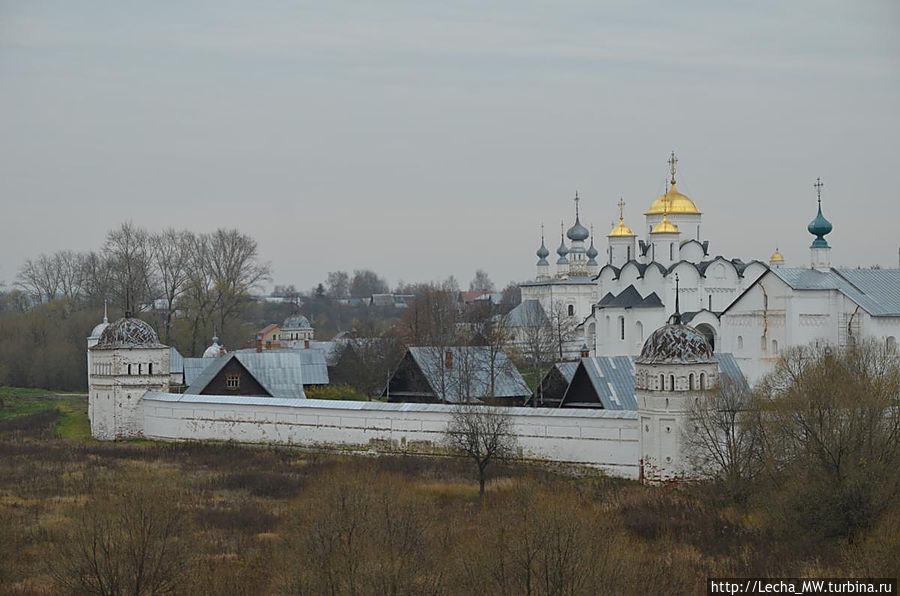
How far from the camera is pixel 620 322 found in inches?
1574

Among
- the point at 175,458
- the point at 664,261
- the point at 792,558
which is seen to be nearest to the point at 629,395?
the point at 175,458

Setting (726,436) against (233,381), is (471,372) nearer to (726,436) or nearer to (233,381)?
(233,381)

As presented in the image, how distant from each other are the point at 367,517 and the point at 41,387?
35335mm

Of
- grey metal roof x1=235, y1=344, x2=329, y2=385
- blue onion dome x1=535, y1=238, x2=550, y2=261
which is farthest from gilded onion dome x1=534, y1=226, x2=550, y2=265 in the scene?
grey metal roof x1=235, y1=344, x2=329, y2=385

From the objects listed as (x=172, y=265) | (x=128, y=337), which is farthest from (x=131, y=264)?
(x=128, y=337)

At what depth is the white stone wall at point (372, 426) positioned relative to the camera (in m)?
23.0

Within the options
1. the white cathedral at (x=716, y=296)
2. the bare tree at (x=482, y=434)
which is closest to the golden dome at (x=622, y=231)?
the white cathedral at (x=716, y=296)

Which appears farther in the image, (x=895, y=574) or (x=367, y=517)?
(x=367, y=517)

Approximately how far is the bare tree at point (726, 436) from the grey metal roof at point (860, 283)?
926cm

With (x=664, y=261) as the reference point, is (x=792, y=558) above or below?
below

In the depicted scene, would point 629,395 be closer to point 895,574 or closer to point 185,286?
point 895,574

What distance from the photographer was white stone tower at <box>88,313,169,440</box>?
98.5 ft

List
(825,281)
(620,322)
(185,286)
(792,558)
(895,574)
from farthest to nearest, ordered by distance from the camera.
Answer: (185,286) → (620,322) → (825,281) → (792,558) → (895,574)

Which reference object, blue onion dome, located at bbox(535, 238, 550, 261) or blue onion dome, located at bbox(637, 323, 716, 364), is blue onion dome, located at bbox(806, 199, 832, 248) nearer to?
blue onion dome, located at bbox(637, 323, 716, 364)
